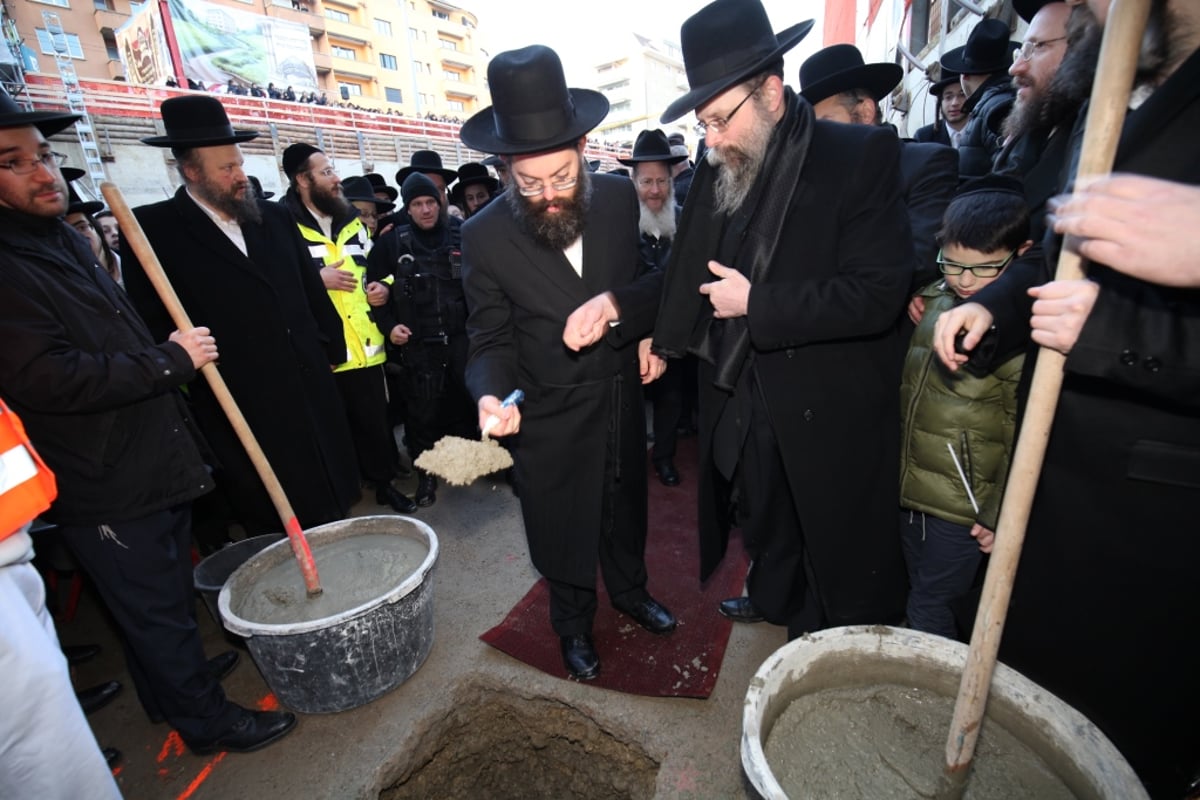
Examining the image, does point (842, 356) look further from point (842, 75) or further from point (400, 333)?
point (400, 333)

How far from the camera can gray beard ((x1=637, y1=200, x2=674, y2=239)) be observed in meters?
4.36

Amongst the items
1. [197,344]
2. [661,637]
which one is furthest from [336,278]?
[661,637]

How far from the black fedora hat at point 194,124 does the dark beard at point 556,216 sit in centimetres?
181

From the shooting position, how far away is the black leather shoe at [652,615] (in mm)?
2764

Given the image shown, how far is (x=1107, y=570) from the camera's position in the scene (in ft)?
4.52

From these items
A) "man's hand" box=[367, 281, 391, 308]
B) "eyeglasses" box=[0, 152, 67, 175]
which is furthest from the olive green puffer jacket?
"man's hand" box=[367, 281, 391, 308]

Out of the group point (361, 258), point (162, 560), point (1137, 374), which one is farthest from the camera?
point (361, 258)

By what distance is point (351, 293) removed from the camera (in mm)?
4176

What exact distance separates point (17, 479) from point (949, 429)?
2939mm

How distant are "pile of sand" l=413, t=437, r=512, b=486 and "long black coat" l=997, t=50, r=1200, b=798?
1.88 m

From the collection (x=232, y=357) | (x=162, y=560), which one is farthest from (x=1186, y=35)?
(x=232, y=357)

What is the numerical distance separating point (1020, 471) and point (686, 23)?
1732mm

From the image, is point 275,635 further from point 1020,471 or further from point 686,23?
point 686,23

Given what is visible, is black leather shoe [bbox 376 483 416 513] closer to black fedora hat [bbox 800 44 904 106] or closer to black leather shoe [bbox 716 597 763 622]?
black leather shoe [bbox 716 597 763 622]
